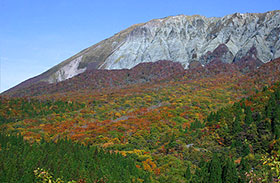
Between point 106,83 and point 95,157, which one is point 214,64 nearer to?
point 106,83

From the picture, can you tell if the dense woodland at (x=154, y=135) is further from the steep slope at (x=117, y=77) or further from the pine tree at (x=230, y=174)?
the steep slope at (x=117, y=77)

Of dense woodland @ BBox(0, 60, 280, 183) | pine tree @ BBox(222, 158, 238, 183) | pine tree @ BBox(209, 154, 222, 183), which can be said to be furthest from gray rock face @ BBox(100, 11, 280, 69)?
pine tree @ BBox(222, 158, 238, 183)

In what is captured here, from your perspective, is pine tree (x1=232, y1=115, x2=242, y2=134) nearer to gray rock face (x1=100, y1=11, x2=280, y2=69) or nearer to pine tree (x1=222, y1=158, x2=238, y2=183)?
pine tree (x1=222, y1=158, x2=238, y2=183)

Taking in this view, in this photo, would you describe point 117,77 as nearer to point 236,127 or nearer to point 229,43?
point 229,43

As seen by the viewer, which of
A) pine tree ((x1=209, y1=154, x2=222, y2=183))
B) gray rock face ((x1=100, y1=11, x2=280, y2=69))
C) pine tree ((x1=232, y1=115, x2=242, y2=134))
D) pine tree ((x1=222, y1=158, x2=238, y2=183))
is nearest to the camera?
pine tree ((x1=222, y1=158, x2=238, y2=183))

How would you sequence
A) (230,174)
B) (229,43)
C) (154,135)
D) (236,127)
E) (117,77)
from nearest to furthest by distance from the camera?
(230,174) < (236,127) < (154,135) < (117,77) < (229,43)

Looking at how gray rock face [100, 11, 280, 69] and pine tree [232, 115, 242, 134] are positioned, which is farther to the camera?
gray rock face [100, 11, 280, 69]

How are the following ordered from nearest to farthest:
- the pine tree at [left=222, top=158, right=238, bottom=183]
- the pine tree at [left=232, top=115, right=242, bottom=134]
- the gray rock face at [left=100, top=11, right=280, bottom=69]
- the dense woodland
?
the dense woodland < the pine tree at [left=222, top=158, right=238, bottom=183] < the pine tree at [left=232, top=115, right=242, bottom=134] < the gray rock face at [left=100, top=11, right=280, bottom=69]

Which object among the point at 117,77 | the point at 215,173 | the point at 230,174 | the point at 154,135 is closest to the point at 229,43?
the point at 117,77
